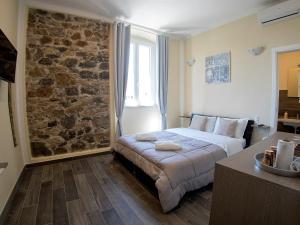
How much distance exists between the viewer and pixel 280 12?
2797mm

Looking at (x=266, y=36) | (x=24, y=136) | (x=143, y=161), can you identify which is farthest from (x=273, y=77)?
(x=24, y=136)

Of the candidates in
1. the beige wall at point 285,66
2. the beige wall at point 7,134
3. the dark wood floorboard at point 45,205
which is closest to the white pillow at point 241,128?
the beige wall at point 285,66

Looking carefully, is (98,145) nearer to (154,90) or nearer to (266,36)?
(154,90)

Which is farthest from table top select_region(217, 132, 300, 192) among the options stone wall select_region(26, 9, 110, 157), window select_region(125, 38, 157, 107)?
window select_region(125, 38, 157, 107)

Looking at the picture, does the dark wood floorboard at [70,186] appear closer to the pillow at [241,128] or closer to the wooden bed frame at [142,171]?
the wooden bed frame at [142,171]

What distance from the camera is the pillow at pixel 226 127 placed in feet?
11.1

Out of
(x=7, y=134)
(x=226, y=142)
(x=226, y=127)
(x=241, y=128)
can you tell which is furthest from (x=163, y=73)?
(x=7, y=134)

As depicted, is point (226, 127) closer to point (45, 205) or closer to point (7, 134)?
point (45, 205)

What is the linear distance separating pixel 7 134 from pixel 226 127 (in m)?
3.53

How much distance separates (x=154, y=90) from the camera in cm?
456

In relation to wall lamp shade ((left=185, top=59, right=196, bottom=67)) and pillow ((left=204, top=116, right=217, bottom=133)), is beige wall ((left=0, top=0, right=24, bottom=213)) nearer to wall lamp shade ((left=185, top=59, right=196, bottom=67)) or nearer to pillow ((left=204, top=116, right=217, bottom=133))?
pillow ((left=204, top=116, right=217, bottom=133))

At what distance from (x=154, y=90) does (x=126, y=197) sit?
2869mm

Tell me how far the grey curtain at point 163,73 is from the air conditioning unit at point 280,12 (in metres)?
2.03

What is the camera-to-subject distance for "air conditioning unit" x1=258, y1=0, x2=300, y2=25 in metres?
2.68
